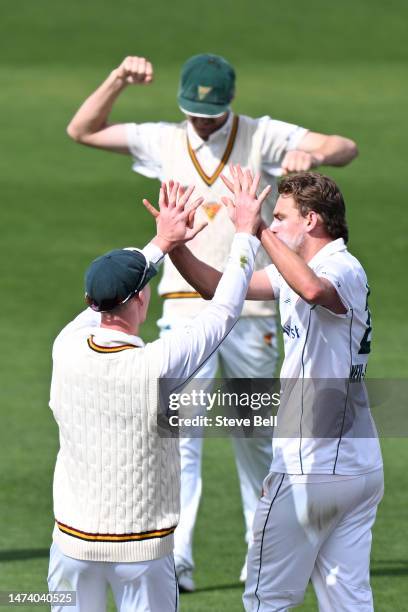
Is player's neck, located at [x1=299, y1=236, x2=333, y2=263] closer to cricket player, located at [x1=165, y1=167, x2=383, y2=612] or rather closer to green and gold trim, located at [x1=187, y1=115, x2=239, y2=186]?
cricket player, located at [x1=165, y1=167, x2=383, y2=612]

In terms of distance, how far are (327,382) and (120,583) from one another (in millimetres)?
1132

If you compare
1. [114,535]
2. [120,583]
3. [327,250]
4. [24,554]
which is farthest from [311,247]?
[24,554]

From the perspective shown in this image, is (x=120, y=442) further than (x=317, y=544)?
No

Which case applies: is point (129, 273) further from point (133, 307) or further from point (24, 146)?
point (24, 146)

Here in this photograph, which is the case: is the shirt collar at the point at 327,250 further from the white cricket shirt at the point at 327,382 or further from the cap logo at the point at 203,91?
the cap logo at the point at 203,91

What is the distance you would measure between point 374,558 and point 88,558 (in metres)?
2.90

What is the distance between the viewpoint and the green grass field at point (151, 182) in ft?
25.1

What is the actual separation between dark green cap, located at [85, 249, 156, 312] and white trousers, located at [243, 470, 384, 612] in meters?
1.07

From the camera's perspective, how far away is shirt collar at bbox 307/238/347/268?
5.15 m

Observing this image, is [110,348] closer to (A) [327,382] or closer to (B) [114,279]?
(B) [114,279]

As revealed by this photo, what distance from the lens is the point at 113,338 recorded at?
465 cm

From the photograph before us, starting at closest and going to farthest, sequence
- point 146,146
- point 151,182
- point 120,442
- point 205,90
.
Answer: point 120,442, point 205,90, point 146,146, point 151,182

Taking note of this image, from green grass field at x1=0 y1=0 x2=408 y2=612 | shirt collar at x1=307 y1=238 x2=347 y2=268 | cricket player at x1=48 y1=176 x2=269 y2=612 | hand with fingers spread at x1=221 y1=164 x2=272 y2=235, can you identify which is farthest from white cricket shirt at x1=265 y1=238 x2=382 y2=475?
green grass field at x1=0 y1=0 x2=408 y2=612

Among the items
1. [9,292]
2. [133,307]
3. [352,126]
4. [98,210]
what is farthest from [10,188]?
[133,307]
